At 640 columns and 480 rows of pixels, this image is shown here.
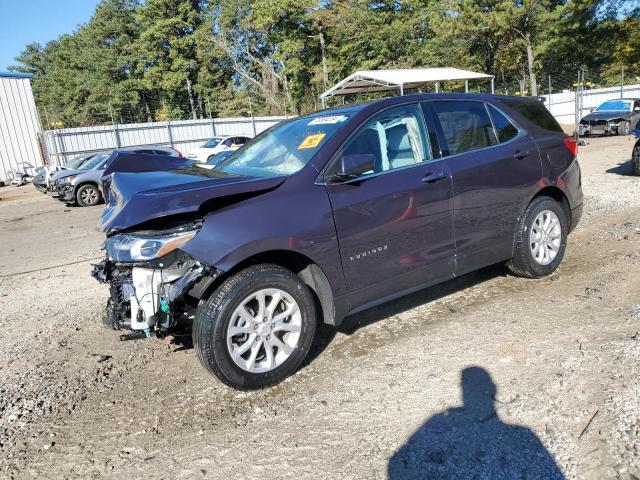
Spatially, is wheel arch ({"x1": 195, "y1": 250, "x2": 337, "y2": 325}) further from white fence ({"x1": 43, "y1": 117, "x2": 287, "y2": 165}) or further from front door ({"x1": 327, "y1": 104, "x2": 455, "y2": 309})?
white fence ({"x1": 43, "y1": 117, "x2": 287, "y2": 165})

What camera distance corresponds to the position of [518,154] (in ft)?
14.6

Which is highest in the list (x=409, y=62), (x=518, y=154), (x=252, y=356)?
(x=409, y=62)

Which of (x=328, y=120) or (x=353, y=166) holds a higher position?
(x=328, y=120)

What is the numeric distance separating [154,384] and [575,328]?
307 centimetres

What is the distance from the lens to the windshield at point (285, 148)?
11.7 feet

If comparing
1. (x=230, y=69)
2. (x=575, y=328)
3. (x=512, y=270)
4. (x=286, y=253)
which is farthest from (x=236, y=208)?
(x=230, y=69)

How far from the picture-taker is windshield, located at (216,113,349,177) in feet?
11.7

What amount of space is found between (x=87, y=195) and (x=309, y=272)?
507 inches

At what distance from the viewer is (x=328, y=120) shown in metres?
3.88

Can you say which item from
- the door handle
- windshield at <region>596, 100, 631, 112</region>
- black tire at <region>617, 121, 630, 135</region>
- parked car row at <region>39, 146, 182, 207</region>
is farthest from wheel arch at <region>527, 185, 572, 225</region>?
windshield at <region>596, 100, 631, 112</region>

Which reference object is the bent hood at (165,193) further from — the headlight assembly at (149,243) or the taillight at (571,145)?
the taillight at (571,145)

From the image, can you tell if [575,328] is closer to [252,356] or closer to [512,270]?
[512,270]

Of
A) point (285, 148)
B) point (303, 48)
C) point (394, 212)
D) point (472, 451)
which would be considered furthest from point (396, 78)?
point (303, 48)

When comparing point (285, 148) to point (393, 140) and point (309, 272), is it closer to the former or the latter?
point (393, 140)
